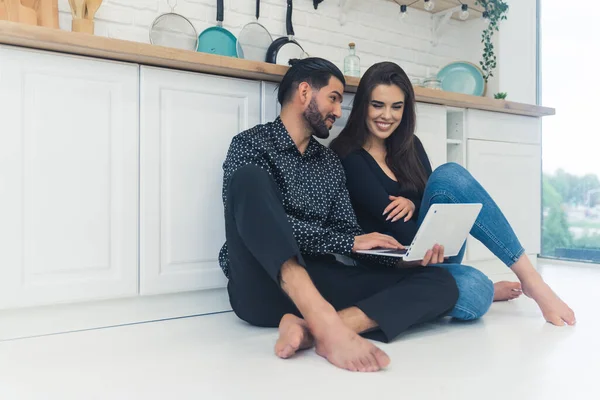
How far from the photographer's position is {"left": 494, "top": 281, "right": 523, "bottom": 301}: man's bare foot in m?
2.16

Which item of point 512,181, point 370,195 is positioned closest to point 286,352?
point 370,195

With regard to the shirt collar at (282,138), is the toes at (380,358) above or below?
below

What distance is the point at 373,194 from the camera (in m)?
2.01

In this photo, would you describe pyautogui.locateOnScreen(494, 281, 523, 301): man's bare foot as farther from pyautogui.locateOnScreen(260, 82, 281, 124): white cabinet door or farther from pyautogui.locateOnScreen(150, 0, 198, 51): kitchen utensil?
pyautogui.locateOnScreen(150, 0, 198, 51): kitchen utensil

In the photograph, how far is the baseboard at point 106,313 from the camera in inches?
66.1

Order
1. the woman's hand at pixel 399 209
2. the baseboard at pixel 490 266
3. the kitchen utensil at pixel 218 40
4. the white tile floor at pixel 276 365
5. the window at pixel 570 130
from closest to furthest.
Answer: the white tile floor at pixel 276 365
the woman's hand at pixel 399 209
the kitchen utensil at pixel 218 40
the baseboard at pixel 490 266
the window at pixel 570 130

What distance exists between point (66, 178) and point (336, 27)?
5.83 feet

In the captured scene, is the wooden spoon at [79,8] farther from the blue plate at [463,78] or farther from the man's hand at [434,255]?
the blue plate at [463,78]

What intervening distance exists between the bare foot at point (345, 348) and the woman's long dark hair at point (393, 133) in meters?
0.87

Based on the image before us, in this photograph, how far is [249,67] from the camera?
78.5 inches

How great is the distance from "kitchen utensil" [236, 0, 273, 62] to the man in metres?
0.60

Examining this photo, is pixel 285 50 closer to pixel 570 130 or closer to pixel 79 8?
pixel 79 8

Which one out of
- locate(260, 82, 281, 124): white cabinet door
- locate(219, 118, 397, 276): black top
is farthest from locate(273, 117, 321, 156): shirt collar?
locate(260, 82, 281, 124): white cabinet door

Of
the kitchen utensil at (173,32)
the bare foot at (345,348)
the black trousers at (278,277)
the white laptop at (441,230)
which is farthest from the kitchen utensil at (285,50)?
the bare foot at (345,348)
